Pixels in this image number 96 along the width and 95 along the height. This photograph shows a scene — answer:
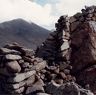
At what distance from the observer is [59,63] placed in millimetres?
43844

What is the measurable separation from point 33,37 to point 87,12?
40.4 metres

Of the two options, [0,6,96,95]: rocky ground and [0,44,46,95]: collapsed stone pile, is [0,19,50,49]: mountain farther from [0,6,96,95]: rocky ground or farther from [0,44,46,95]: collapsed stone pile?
[0,44,46,95]: collapsed stone pile

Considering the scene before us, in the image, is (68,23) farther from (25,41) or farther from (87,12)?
(25,41)

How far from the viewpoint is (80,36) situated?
150 ft

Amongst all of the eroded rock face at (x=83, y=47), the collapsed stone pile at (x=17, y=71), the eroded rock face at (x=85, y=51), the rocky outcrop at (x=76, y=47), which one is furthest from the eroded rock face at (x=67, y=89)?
the eroded rock face at (x=83, y=47)

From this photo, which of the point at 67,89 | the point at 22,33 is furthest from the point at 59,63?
the point at 22,33

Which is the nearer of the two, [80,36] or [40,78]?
[40,78]

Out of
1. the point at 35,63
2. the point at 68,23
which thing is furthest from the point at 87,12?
the point at 35,63

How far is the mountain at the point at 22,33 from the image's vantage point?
8019 cm

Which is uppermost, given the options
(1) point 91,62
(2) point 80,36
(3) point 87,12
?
(3) point 87,12

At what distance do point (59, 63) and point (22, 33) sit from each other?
1757 inches

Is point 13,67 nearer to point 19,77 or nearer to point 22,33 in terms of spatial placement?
point 19,77

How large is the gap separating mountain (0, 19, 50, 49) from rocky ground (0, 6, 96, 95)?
3078cm

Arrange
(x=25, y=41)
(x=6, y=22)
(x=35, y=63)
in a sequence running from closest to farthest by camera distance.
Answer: (x=35, y=63), (x=25, y=41), (x=6, y=22)
